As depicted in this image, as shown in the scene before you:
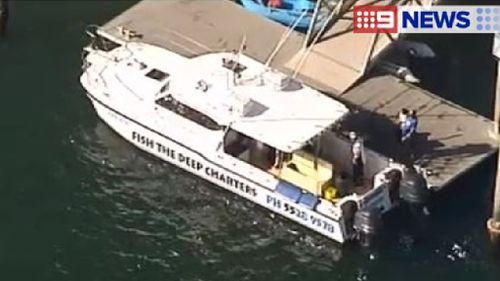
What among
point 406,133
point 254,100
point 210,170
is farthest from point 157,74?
point 406,133

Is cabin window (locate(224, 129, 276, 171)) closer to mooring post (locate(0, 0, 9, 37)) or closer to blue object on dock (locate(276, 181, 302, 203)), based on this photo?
blue object on dock (locate(276, 181, 302, 203))

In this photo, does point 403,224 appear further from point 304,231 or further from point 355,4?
point 355,4

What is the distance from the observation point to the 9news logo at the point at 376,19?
61.5 m

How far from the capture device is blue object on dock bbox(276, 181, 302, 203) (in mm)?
57375

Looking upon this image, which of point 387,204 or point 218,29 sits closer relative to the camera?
point 387,204

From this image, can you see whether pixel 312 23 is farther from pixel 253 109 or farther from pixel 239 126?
pixel 239 126

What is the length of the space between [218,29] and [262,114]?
24.0 feet

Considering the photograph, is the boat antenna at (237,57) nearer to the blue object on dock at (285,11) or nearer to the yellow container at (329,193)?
the blue object on dock at (285,11)

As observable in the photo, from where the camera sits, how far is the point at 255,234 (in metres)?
57.7

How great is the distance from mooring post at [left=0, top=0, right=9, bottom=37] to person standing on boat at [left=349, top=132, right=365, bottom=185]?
1389cm

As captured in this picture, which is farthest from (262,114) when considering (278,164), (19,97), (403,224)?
(19,97)

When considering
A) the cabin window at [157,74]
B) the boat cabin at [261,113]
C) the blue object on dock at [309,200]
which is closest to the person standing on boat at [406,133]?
the boat cabin at [261,113]

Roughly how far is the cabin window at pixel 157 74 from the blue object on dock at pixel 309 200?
6303mm

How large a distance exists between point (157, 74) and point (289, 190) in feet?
20.2
